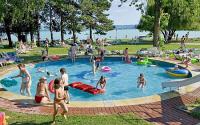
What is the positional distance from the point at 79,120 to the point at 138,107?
8.63ft

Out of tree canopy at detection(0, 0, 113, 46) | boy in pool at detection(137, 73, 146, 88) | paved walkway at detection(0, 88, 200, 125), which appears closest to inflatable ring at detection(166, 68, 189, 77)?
boy in pool at detection(137, 73, 146, 88)

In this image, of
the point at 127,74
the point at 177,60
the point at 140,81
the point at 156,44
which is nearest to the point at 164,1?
the point at 156,44

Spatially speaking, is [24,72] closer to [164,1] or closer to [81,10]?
[164,1]

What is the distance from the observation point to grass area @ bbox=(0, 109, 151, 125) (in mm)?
10562

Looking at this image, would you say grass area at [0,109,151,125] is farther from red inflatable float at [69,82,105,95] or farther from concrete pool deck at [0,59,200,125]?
red inflatable float at [69,82,105,95]

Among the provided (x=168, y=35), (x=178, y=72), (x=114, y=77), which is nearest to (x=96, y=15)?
(x=168, y=35)

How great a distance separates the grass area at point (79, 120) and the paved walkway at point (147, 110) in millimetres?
458

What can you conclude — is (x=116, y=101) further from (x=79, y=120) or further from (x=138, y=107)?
(x=79, y=120)

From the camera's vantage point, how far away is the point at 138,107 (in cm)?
1240

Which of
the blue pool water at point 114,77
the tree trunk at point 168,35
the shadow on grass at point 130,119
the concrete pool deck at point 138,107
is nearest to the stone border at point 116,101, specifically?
the concrete pool deck at point 138,107

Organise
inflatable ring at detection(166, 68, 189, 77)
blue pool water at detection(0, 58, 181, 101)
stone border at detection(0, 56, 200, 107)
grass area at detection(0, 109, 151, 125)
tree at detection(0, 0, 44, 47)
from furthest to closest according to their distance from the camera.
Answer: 1. tree at detection(0, 0, 44, 47)
2. inflatable ring at detection(166, 68, 189, 77)
3. blue pool water at detection(0, 58, 181, 101)
4. stone border at detection(0, 56, 200, 107)
5. grass area at detection(0, 109, 151, 125)

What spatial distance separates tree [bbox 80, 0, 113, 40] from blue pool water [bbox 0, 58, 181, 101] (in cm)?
2143

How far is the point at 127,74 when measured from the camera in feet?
77.6

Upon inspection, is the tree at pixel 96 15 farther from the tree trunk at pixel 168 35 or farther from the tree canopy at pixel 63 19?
the tree trunk at pixel 168 35
